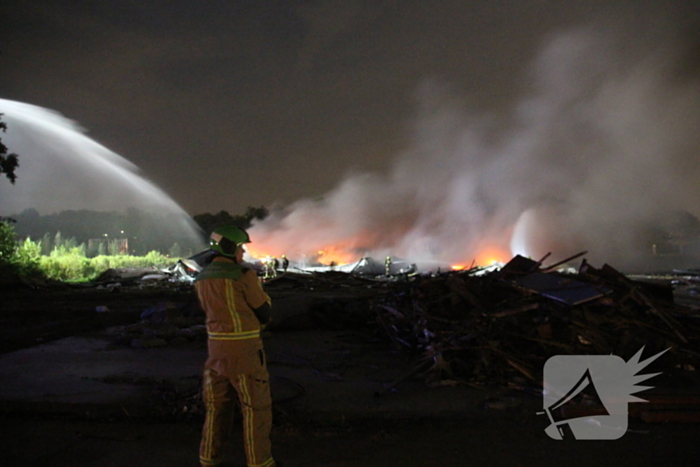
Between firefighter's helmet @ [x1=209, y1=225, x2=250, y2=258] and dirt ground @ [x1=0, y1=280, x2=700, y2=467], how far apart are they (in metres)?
1.75

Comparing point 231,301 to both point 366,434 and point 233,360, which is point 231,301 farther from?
point 366,434

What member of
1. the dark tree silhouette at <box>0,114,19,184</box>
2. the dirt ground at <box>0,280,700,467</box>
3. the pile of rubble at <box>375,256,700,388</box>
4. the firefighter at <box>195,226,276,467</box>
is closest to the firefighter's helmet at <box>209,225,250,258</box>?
the firefighter at <box>195,226,276,467</box>

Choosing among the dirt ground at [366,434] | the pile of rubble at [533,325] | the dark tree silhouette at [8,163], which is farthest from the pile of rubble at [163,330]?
the dark tree silhouette at [8,163]

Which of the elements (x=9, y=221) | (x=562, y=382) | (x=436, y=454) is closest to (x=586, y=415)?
(x=562, y=382)

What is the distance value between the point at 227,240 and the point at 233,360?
899 millimetres

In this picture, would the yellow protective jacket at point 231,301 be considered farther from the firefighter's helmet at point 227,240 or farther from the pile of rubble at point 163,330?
the pile of rubble at point 163,330

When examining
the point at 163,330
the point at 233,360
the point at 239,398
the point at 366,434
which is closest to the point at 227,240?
the point at 233,360

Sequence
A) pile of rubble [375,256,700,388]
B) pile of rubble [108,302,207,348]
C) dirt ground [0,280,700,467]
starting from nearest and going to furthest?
dirt ground [0,280,700,467], pile of rubble [375,256,700,388], pile of rubble [108,302,207,348]

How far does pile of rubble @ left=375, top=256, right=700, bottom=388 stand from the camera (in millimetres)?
6605

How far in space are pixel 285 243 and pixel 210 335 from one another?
38.5 metres

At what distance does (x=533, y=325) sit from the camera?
712 cm

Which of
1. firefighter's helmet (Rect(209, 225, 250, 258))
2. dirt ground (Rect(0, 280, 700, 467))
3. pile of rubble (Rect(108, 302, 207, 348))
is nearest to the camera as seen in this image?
firefighter's helmet (Rect(209, 225, 250, 258))

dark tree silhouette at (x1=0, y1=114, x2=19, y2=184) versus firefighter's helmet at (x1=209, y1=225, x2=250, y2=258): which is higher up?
dark tree silhouette at (x1=0, y1=114, x2=19, y2=184)

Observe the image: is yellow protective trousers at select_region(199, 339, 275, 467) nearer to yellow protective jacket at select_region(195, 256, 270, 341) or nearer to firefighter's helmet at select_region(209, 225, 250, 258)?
yellow protective jacket at select_region(195, 256, 270, 341)
